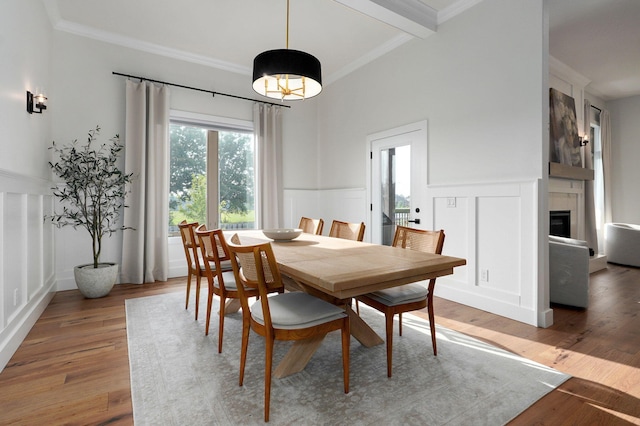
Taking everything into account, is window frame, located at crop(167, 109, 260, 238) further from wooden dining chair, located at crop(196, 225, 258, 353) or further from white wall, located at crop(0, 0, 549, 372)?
wooden dining chair, located at crop(196, 225, 258, 353)

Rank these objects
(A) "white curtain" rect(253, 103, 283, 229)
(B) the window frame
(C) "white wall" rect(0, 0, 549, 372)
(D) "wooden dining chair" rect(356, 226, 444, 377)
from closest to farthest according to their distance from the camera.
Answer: (D) "wooden dining chair" rect(356, 226, 444, 377) → (C) "white wall" rect(0, 0, 549, 372) → (B) the window frame → (A) "white curtain" rect(253, 103, 283, 229)

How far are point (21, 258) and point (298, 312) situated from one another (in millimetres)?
2362

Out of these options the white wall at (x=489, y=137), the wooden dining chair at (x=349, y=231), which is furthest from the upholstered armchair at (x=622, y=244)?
the wooden dining chair at (x=349, y=231)

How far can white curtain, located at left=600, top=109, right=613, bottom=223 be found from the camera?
5938 millimetres

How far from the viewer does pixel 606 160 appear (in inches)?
235

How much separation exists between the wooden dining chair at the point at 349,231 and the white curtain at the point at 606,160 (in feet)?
19.4

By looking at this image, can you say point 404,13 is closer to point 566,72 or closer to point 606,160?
point 566,72

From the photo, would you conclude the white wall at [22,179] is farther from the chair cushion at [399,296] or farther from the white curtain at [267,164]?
the white curtain at [267,164]

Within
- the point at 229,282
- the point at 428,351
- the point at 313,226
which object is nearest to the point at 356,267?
the point at 428,351

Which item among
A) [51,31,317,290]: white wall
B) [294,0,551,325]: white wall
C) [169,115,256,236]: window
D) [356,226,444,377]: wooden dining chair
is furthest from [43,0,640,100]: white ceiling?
[356,226,444,377]: wooden dining chair

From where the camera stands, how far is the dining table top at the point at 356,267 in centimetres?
137

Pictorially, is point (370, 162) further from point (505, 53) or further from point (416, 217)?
point (505, 53)

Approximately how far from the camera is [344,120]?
16.3 feet

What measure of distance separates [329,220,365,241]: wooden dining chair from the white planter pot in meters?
2.52
